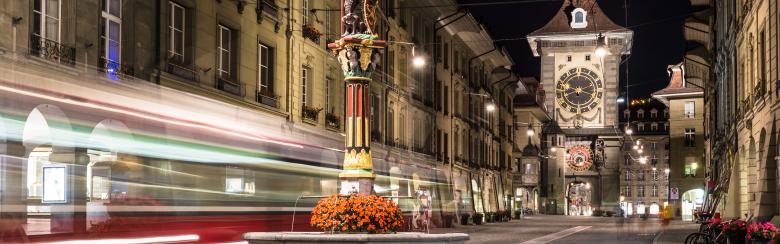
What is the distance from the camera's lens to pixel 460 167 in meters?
60.5

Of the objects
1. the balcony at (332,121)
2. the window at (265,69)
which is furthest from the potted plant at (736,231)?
the balcony at (332,121)

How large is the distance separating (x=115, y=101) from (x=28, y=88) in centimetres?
174

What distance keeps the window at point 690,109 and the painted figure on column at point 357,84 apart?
89.7m

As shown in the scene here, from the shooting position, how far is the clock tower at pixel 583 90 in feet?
456

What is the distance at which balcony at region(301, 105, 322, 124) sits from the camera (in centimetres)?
3344

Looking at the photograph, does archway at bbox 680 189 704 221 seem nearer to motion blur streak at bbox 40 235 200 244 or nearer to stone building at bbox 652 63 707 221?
stone building at bbox 652 63 707 221

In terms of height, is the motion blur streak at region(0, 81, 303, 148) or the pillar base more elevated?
the motion blur streak at region(0, 81, 303, 148)

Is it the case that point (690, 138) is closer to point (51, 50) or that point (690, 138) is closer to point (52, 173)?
point (51, 50)

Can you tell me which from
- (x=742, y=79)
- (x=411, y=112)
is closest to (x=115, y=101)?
(x=742, y=79)

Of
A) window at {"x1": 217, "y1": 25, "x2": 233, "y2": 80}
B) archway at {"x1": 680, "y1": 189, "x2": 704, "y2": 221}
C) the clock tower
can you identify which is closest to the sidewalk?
window at {"x1": 217, "y1": 25, "x2": 233, "y2": 80}

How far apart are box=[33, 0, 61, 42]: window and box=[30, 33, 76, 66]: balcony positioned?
6.5 inches

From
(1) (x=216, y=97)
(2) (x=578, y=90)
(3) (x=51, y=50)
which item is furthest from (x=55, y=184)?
(2) (x=578, y=90)

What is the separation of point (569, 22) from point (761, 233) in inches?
5116

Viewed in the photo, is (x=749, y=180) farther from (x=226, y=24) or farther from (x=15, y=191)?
(x=15, y=191)
